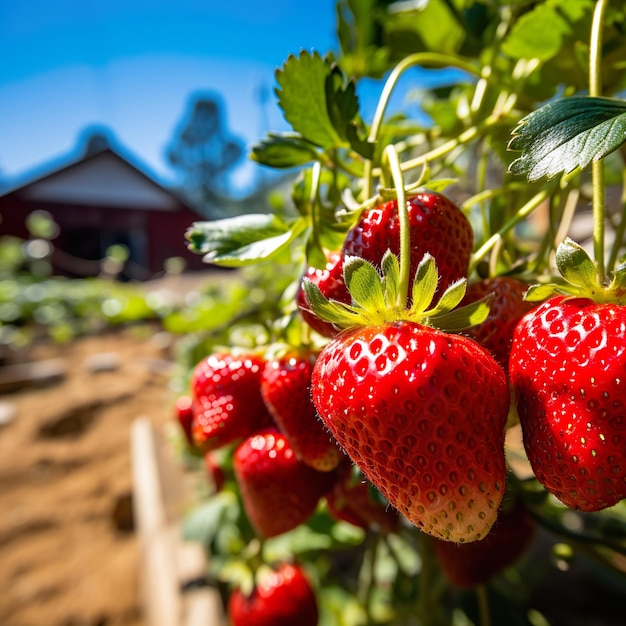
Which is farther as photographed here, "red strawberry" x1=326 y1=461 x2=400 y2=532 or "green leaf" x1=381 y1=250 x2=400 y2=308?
"red strawberry" x1=326 y1=461 x2=400 y2=532

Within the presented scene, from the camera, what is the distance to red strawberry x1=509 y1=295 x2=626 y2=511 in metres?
0.28

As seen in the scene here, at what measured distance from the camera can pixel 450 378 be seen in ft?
0.97

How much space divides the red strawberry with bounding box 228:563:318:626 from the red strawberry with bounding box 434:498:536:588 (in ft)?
1.05

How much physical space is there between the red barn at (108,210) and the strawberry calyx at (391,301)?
11.7m

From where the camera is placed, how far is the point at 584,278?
0.30 metres

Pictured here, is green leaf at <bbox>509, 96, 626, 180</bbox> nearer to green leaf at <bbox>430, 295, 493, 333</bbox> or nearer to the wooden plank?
green leaf at <bbox>430, 295, 493, 333</bbox>

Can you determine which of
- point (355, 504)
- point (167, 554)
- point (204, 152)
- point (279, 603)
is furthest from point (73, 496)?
point (204, 152)

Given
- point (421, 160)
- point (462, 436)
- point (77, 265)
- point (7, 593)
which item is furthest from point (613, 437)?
point (77, 265)

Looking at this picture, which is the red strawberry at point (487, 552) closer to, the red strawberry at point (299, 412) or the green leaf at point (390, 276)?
the red strawberry at point (299, 412)

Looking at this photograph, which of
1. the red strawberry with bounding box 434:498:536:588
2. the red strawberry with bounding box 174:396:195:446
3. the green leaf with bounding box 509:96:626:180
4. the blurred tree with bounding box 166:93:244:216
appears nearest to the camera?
the green leaf with bounding box 509:96:626:180

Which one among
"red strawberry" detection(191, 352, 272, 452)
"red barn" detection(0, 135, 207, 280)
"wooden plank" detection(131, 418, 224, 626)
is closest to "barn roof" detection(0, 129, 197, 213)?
"red barn" detection(0, 135, 207, 280)

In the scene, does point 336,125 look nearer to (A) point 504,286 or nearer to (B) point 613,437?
(A) point 504,286

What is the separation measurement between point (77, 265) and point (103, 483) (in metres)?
9.37

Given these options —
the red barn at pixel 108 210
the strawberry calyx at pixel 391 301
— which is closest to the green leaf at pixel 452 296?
the strawberry calyx at pixel 391 301
